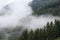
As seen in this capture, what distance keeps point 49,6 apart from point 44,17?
8.92 m

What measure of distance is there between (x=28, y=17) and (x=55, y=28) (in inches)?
1925

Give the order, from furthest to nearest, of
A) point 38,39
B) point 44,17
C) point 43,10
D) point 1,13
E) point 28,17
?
point 1,13 → point 28,17 → point 44,17 → point 43,10 → point 38,39

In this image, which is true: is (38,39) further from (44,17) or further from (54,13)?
(44,17)

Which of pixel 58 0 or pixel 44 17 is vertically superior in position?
pixel 58 0

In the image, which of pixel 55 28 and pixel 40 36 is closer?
pixel 40 36

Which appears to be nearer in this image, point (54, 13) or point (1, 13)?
point (54, 13)

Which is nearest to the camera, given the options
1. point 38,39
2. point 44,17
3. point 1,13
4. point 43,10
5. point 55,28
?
point 38,39

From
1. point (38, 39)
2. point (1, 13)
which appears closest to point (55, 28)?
point (38, 39)

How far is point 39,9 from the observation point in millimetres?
87938

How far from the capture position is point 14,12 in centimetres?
14288

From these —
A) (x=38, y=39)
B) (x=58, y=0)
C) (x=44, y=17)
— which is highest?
(x=58, y=0)

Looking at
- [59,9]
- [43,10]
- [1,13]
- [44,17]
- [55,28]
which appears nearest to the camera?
[55,28]

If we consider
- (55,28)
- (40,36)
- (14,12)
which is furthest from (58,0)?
(14,12)

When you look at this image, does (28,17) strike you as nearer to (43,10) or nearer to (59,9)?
(43,10)
